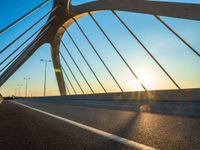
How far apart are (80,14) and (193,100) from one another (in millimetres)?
16291

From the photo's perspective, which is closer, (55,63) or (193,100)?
(193,100)

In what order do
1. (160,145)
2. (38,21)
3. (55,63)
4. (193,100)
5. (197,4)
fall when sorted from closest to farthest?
1. (160,145)
2. (193,100)
3. (197,4)
4. (38,21)
5. (55,63)

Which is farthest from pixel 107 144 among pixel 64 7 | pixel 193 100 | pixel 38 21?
pixel 64 7

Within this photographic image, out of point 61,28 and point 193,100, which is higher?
point 61,28

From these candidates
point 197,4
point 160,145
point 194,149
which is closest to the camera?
point 194,149

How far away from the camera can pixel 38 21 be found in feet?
64.7

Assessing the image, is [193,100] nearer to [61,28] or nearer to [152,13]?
[152,13]

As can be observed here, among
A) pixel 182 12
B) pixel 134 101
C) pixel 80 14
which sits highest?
pixel 80 14

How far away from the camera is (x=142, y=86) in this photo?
603 inches

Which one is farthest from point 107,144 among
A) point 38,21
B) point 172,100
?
point 38,21

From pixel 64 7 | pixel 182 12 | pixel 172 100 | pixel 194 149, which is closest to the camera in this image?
pixel 194 149

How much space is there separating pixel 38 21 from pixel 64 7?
17.4 feet

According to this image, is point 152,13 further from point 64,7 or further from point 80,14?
point 64,7

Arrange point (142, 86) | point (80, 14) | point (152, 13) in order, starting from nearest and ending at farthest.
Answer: point (152, 13) → point (142, 86) → point (80, 14)
